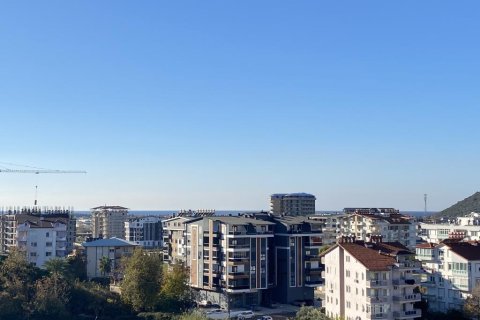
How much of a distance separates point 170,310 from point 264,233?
1252 centimetres

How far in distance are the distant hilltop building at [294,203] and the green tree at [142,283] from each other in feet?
302

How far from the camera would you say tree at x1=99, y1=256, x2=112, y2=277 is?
68.6 meters

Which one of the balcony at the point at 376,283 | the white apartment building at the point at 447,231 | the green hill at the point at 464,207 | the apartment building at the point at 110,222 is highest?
the green hill at the point at 464,207

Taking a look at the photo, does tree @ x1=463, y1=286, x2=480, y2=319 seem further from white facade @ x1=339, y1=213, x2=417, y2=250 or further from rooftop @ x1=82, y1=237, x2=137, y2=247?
rooftop @ x1=82, y1=237, x2=137, y2=247

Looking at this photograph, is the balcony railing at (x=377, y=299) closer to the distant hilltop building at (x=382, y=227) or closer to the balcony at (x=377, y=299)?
the balcony at (x=377, y=299)

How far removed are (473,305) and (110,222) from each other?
96091 mm

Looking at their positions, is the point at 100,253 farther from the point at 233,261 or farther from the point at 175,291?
the point at 233,261

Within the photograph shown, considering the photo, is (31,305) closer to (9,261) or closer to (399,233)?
(9,261)

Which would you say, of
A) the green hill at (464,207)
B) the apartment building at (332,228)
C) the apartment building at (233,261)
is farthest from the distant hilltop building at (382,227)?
the green hill at (464,207)

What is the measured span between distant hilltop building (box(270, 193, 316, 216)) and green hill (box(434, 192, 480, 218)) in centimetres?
4186

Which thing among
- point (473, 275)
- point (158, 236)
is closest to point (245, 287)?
point (473, 275)

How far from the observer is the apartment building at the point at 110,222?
13012 cm

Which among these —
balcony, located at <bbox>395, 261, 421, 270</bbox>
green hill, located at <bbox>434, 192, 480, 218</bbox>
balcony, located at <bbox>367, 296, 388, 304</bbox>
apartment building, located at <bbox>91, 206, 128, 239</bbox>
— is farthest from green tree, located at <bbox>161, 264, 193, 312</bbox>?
green hill, located at <bbox>434, 192, 480, 218</bbox>

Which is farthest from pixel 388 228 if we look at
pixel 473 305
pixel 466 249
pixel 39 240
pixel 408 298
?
pixel 39 240
